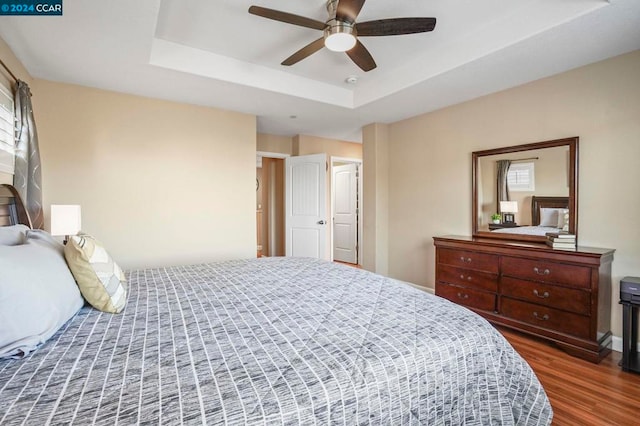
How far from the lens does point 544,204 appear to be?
9.53 feet

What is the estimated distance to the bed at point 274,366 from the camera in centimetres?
76

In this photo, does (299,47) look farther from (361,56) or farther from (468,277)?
(468,277)

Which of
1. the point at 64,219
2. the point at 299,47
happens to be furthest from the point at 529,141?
the point at 64,219

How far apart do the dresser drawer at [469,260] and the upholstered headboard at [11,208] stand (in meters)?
3.76

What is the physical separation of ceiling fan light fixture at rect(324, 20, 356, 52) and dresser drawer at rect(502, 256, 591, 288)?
2.36m

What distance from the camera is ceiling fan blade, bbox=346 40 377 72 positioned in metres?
2.25

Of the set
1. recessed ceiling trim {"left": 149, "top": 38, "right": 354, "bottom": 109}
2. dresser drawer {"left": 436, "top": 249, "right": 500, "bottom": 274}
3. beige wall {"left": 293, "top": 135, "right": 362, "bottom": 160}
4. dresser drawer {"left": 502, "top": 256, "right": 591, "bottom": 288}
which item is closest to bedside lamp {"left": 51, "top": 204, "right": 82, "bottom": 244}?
recessed ceiling trim {"left": 149, "top": 38, "right": 354, "bottom": 109}

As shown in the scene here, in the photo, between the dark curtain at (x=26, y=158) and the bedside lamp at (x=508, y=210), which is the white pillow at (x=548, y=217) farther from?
the dark curtain at (x=26, y=158)

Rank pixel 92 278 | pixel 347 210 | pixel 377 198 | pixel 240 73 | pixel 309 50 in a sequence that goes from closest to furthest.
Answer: pixel 92 278 → pixel 309 50 → pixel 240 73 → pixel 377 198 → pixel 347 210

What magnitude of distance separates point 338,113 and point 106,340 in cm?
360

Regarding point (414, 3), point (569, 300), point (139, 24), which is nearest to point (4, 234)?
point (139, 24)

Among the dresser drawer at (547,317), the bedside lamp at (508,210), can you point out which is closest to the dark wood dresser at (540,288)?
the dresser drawer at (547,317)

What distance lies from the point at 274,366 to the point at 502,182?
3212 millimetres

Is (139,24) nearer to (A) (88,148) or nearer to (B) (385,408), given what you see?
(A) (88,148)
